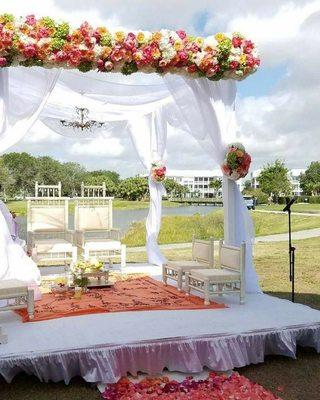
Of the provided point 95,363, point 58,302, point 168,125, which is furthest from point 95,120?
point 95,363

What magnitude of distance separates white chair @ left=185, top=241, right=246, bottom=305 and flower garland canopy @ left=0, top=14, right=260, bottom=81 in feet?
A: 7.30

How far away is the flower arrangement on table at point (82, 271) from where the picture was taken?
6.57m

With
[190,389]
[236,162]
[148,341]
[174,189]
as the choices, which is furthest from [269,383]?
[174,189]

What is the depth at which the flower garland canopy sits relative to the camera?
19.4 feet

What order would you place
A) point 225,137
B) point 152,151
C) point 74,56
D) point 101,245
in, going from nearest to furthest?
1. point 74,56
2. point 225,137
3. point 101,245
4. point 152,151

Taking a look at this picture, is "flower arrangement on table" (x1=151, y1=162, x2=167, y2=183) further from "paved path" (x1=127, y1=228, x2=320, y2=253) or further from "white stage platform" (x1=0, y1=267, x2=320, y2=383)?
"paved path" (x1=127, y1=228, x2=320, y2=253)

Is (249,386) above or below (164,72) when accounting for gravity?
below

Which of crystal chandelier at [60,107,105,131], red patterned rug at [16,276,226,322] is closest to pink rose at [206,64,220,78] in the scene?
crystal chandelier at [60,107,105,131]

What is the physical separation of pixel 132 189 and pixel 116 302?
2876cm

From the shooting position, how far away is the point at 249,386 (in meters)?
3.91

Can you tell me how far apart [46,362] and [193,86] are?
4019 mm

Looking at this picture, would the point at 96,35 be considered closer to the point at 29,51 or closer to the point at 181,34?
the point at 29,51

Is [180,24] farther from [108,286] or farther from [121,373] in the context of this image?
[121,373]

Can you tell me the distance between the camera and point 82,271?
259 inches
